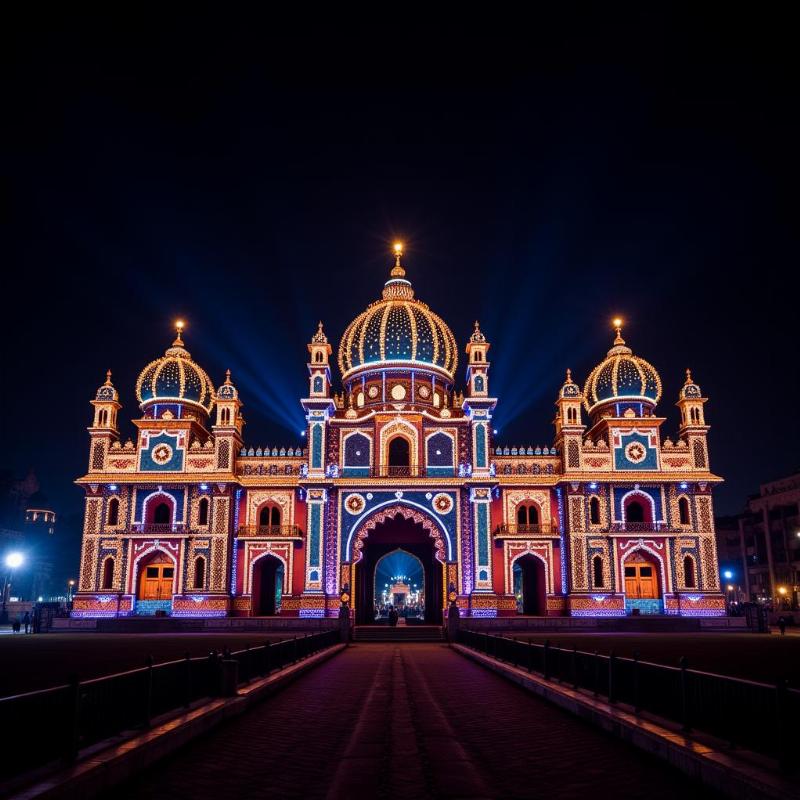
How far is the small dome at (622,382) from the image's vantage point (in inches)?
1766

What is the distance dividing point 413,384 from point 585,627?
16.8 m

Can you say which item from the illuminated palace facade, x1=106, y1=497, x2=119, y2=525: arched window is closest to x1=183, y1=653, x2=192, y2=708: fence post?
the illuminated palace facade

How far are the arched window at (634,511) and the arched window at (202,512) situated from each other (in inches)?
890

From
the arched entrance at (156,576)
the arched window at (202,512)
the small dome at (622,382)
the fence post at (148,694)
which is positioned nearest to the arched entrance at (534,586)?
the small dome at (622,382)

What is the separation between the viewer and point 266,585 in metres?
44.0

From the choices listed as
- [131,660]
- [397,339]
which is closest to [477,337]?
[397,339]

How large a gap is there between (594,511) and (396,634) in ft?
44.2

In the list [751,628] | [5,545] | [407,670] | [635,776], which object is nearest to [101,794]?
[635,776]

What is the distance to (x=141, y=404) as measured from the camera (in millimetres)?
46094

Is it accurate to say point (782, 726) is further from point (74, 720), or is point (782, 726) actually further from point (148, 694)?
point (148, 694)

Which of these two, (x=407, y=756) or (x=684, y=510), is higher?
(x=684, y=510)

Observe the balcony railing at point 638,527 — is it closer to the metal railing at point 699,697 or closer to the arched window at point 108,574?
the arched window at point 108,574

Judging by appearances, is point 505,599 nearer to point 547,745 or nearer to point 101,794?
point 547,745

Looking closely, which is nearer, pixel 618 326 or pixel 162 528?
pixel 162 528
